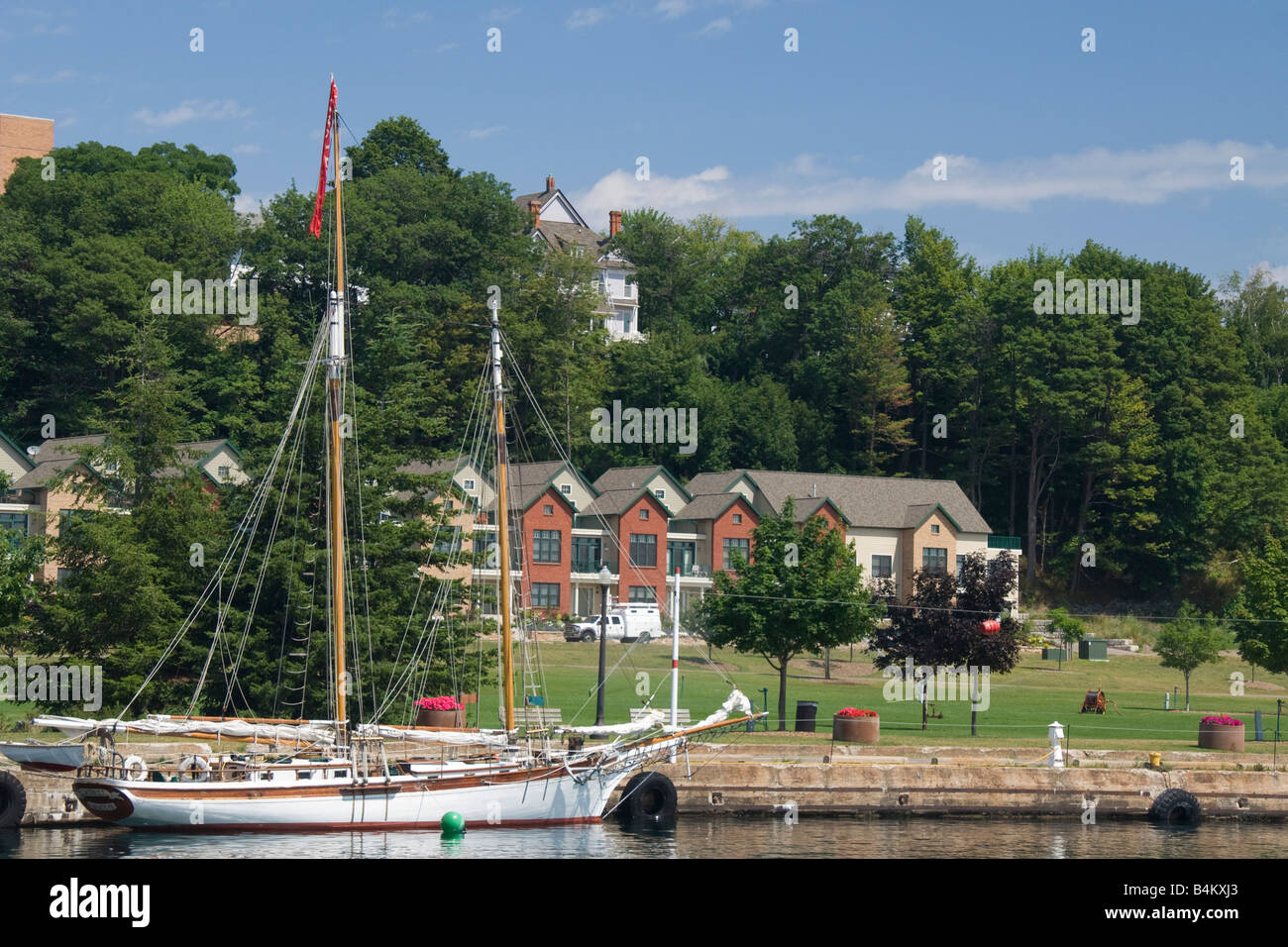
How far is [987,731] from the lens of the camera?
45156 millimetres

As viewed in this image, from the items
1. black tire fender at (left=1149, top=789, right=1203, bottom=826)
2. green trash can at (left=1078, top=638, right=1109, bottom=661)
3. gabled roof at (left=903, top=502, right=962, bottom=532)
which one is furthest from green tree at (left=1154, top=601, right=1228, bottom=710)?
gabled roof at (left=903, top=502, right=962, bottom=532)

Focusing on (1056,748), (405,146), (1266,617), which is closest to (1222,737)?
(1056,748)

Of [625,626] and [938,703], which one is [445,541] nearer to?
[625,626]

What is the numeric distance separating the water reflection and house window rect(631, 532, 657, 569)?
156 feet

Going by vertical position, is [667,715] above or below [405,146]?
below

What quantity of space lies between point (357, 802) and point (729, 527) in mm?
54910

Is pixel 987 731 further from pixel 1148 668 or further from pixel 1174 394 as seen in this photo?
pixel 1174 394

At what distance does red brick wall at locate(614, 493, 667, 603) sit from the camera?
8506 cm

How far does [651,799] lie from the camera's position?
36938mm

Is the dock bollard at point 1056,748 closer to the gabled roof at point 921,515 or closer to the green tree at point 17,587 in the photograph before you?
the green tree at point 17,587

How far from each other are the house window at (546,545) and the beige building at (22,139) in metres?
59.3

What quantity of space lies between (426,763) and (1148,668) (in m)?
47.0
